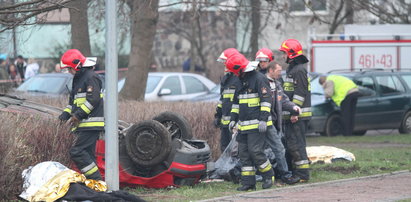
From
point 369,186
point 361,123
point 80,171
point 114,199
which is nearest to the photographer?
point 114,199

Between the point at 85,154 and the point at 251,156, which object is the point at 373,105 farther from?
the point at 85,154

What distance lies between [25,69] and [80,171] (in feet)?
63.8

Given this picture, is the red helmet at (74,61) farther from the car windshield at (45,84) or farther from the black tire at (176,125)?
the car windshield at (45,84)

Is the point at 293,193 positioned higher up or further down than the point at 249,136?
further down

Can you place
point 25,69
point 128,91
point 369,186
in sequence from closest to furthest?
1. point 369,186
2. point 128,91
3. point 25,69

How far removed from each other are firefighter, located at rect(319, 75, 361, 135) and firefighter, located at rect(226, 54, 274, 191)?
28.1 ft

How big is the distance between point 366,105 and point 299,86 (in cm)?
870

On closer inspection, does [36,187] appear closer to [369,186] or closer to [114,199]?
[114,199]

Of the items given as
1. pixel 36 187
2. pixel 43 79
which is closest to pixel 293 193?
pixel 36 187

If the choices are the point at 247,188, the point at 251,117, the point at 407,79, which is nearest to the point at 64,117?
the point at 251,117

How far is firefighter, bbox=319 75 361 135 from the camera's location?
18594 mm

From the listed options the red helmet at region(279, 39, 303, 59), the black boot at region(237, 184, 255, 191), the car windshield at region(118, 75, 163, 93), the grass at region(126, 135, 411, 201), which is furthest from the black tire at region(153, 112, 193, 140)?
the car windshield at region(118, 75, 163, 93)

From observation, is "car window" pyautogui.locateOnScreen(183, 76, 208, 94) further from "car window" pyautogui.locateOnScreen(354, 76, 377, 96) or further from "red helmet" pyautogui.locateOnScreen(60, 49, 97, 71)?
"red helmet" pyautogui.locateOnScreen(60, 49, 97, 71)

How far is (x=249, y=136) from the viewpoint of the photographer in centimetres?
1019
